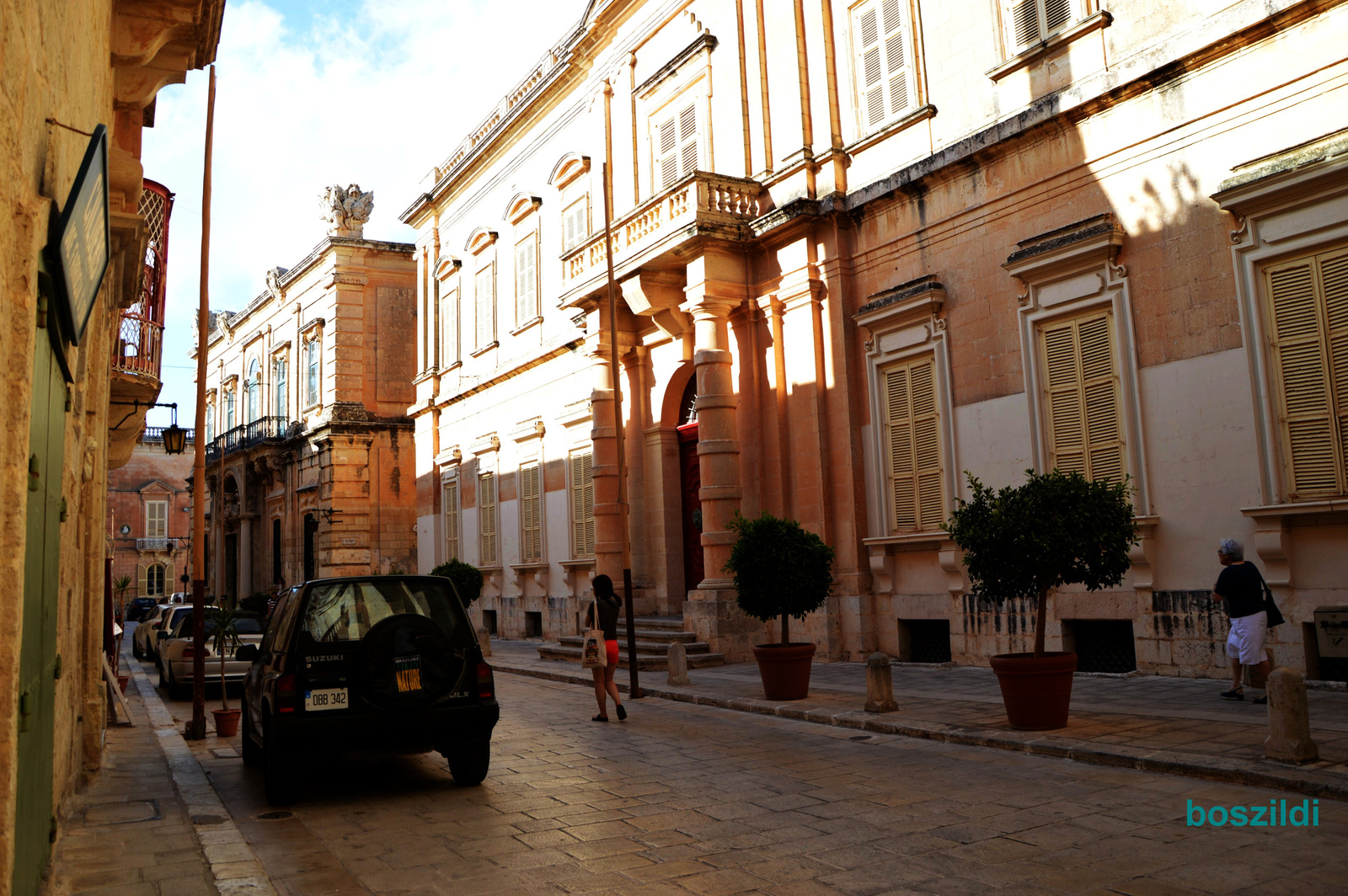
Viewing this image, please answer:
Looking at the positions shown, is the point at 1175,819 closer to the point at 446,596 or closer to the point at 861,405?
the point at 446,596

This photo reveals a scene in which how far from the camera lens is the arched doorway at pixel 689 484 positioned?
19.6 m

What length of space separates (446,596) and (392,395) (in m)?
29.3

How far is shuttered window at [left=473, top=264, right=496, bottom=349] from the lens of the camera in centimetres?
2702

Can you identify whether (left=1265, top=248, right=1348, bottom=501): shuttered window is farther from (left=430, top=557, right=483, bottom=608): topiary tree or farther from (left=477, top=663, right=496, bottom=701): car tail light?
(left=430, top=557, right=483, bottom=608): topiary tree

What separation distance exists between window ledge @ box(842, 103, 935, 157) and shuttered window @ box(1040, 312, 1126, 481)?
3.89m

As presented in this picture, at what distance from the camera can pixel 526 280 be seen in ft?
83.5

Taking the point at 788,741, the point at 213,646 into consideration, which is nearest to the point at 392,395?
the point at 213,646

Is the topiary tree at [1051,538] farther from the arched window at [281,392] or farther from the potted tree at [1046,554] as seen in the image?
the arched window at [281,392]

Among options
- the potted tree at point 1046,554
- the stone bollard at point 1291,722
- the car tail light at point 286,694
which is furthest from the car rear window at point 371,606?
the stone bollard at point 1291,722

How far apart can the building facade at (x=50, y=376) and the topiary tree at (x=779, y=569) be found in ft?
22.4

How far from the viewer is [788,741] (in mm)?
9438

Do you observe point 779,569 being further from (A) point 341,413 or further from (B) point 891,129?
(A) point 341,413

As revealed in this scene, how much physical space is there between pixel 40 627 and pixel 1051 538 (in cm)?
730

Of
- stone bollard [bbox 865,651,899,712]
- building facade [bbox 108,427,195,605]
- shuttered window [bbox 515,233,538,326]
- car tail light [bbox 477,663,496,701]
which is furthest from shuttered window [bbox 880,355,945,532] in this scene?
building facade [bbox 108,427,195,605]
